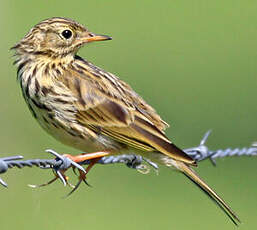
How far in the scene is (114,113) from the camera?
7.27 m

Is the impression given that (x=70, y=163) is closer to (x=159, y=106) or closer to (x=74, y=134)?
(x=74, y=134)

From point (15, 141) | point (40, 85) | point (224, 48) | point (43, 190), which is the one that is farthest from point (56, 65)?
point (224, 48)

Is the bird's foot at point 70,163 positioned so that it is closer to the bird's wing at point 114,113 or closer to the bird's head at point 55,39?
the bird's wing at point 114,113

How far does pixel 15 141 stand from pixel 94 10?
8313mm

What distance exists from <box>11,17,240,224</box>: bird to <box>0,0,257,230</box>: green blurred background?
327cm

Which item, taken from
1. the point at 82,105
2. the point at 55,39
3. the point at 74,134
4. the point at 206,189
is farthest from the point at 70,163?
the point at 55,39

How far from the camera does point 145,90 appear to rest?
15383 mm

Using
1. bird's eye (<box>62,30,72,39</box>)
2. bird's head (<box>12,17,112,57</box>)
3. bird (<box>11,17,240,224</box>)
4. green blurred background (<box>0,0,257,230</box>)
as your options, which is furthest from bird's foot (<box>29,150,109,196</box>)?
green blurred background (<box>0,0,257,230</box>)

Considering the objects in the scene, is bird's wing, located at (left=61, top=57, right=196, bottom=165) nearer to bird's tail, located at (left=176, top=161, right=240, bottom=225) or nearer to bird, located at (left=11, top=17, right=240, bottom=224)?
bird, located at (left=11, top=17, right=240, bottom=224)

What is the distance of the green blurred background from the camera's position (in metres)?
10.9

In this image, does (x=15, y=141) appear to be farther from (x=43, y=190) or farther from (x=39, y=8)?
(x=39, y=8)

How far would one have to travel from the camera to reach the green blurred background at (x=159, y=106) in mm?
10867

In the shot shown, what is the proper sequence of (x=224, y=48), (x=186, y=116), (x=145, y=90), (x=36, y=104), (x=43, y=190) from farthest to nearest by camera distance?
(x=224, y=48) < (x=145, y=90) < (x=186, y=116) < (x=43, y=190) < (x=36, y=104)

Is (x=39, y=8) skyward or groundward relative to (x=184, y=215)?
skyward
